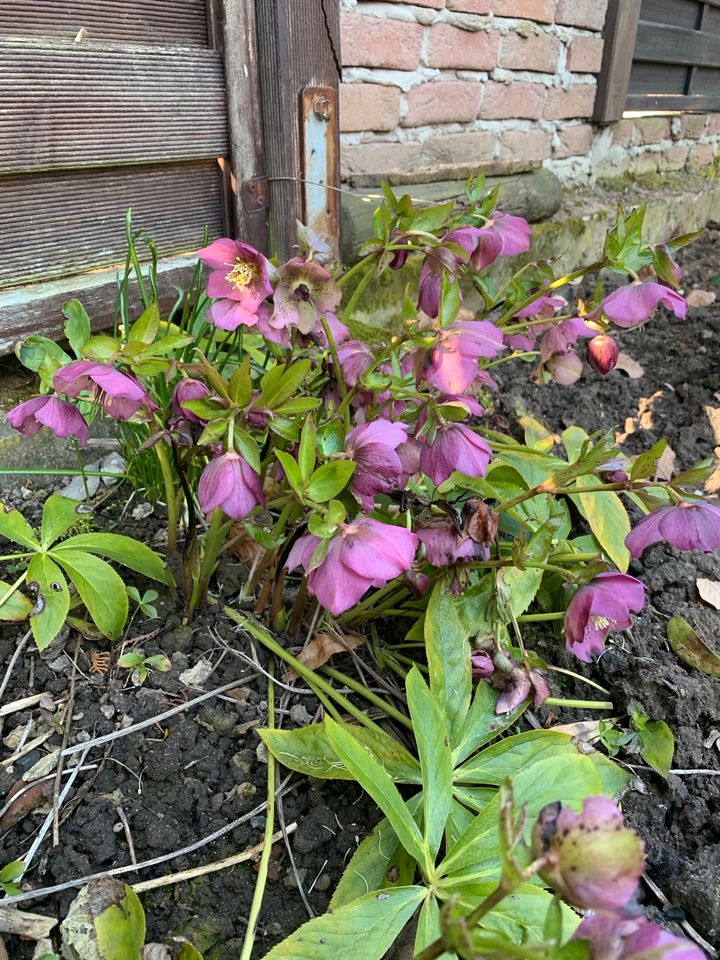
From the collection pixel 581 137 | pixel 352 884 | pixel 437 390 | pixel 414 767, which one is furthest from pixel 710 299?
pixel 352 884

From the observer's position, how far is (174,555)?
1103 mm

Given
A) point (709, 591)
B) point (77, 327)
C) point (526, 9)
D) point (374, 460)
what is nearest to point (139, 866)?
point (374, 460)

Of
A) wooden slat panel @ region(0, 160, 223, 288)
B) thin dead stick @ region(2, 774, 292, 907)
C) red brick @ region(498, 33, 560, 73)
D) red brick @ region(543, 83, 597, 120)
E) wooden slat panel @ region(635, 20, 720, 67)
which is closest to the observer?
thin dead stick @ region(2, 774, 292, 907)

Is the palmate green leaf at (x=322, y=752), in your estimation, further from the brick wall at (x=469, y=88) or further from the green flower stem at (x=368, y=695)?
the brick wall at (x=469, y=88)

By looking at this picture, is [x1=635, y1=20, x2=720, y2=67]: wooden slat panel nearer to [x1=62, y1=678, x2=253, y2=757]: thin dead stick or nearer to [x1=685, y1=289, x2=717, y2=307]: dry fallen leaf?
[x1=685, y1=289, x2=717, y2=307]: dry fallen leaf

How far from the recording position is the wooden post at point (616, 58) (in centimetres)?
250

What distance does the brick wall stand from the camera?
1789mm

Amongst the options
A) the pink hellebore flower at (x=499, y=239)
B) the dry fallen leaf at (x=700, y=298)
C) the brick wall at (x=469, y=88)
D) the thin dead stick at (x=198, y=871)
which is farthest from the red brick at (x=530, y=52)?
the thin dead stick at (x=198, y=871)

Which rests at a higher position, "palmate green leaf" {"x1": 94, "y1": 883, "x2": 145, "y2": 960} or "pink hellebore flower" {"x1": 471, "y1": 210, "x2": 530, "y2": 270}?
"pink hellebore flower" {"x1": 471, "y1": 210, "x2": 530, "y2": 270}

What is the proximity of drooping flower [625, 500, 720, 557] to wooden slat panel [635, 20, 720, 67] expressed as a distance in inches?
111

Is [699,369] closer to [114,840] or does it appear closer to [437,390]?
[437,390]

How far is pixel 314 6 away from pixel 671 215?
206 centimetres

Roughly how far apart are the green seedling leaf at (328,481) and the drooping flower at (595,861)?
15.6 inches

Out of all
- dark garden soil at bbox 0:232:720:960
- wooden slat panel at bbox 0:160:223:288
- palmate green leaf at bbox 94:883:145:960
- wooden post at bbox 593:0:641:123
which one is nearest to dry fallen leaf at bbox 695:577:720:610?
dark garden soil at bbox 0:232:720:960
